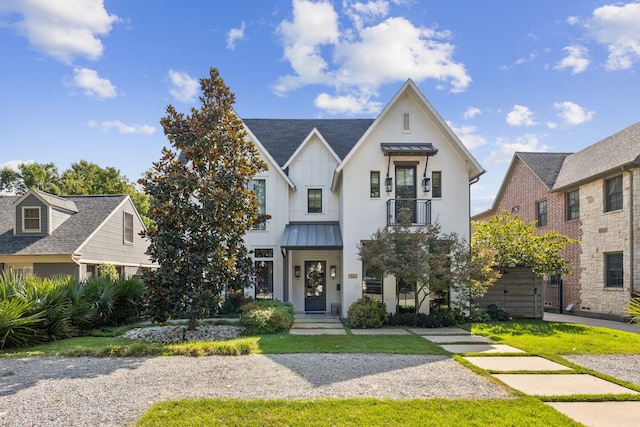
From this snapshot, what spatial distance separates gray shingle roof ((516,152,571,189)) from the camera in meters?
22.3

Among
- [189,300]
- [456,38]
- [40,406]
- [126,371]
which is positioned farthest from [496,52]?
[40,406]

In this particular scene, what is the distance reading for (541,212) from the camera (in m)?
23.2

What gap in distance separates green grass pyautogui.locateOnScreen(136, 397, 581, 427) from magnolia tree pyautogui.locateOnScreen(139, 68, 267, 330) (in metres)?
5.88

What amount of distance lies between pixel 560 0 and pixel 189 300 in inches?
568

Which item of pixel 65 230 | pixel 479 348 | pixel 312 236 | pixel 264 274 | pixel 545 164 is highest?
pixel 545 164

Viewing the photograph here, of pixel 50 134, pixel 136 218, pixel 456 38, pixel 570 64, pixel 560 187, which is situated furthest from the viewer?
pixel 136 218

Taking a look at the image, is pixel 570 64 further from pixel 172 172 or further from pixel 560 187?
pixel 172 172

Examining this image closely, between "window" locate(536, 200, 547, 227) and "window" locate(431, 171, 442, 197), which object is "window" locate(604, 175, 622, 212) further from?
"window" locate(431, 171, 442, 197)

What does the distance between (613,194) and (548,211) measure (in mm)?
5066

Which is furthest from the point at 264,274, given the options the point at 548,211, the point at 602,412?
the point at 548,211

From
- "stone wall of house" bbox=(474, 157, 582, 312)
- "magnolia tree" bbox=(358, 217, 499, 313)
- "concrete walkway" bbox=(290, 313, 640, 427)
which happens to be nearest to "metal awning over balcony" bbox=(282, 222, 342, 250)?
"magnolia tree" bbox=(358, 217, 499, 313)

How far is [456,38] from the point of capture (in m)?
13.4

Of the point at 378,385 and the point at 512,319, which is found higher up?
the point at 378,385

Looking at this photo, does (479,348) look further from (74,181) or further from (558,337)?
(74,181)
